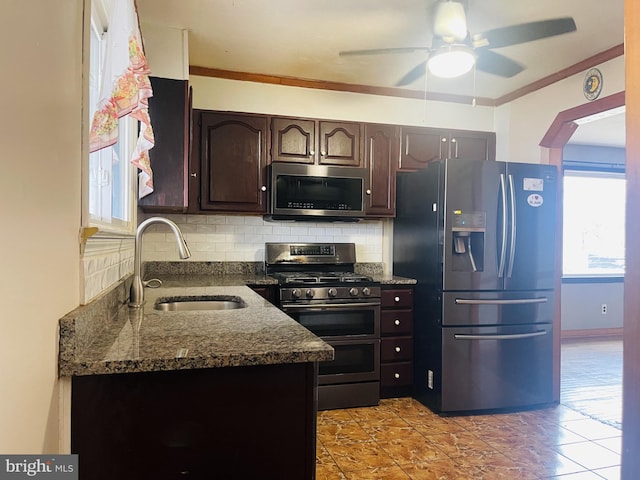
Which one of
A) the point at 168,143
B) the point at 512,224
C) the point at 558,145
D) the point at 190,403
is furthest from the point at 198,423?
the point at 558,145

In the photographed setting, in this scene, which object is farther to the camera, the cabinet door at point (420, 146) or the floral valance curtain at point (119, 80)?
the cabinet door at point (420, 146)

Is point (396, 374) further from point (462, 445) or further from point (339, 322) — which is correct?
point (462, 445)

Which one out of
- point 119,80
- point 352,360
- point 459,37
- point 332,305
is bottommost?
point 352,360

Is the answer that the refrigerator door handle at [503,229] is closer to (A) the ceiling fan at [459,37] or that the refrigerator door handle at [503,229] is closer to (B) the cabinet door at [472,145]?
(B) the cabinet door at [472,145]

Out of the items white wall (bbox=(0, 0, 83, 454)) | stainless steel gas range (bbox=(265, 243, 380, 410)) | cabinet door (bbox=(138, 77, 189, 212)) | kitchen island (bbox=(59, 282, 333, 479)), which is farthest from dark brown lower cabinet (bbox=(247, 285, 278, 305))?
white wall (bbox=(0, 0, 83, 454))

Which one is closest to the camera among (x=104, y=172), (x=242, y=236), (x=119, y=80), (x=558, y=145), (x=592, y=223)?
(x=119, y=80)

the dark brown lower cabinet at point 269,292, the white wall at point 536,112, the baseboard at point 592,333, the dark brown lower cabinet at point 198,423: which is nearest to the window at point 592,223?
the baseboard at point 592,333

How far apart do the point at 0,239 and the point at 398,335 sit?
3.02 m

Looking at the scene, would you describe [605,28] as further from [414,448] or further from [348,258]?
[414,448]

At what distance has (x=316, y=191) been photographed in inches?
134

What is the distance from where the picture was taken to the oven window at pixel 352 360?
3.18 m

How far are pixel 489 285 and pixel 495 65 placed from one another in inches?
58.6

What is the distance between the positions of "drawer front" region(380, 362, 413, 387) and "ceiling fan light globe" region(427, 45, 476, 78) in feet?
6.90

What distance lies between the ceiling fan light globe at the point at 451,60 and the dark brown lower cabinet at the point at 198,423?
6.09 ft
